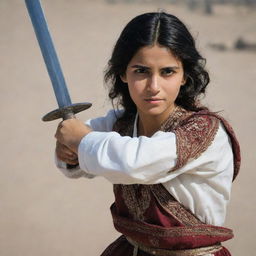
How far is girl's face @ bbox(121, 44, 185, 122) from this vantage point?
170 cm

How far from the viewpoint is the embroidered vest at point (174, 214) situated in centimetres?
166

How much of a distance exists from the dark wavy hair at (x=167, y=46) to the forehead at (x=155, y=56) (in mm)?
14

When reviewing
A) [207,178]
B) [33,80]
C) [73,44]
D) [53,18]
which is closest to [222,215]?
[207,178]

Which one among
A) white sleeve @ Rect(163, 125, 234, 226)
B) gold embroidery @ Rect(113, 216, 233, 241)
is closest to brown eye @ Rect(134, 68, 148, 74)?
white sleeve @ Rect(163, 125, 234, 226)

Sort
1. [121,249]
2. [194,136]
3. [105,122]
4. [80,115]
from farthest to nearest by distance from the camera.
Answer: [80,115]
[105,122]
[121,249]
[194,136]

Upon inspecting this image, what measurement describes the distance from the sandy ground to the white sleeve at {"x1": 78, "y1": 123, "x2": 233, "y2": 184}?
1186mm

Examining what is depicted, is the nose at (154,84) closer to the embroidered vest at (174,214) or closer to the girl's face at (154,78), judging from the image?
the girl's face at (154,78)

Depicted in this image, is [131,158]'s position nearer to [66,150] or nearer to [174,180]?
[174,180]

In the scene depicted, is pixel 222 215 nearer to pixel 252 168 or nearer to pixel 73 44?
pixel 252 168

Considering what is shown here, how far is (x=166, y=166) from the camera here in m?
1.54

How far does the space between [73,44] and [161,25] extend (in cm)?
796

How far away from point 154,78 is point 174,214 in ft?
1.50

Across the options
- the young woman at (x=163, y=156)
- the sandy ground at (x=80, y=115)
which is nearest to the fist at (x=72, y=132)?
the young woman at (x=163, y=156)

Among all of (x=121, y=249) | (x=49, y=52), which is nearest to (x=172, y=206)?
(x=121, y=249)
